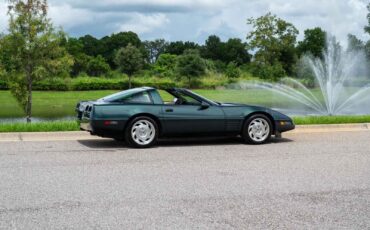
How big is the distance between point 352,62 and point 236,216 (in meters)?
27.2

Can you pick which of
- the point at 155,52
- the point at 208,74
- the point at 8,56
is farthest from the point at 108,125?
the point at 155,52

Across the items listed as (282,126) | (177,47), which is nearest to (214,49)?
(177,47)

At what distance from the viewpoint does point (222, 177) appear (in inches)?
318

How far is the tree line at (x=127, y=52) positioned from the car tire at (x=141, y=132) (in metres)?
12.4

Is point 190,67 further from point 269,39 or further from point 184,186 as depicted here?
point 184,186

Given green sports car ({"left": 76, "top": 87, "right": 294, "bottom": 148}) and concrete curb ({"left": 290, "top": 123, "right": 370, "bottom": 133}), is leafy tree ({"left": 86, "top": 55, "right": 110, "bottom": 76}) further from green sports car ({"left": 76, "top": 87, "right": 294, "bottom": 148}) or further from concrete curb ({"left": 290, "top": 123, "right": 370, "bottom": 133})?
green sports car ({"left": 76, "top": 87, "right": 294, "bottom": 148})

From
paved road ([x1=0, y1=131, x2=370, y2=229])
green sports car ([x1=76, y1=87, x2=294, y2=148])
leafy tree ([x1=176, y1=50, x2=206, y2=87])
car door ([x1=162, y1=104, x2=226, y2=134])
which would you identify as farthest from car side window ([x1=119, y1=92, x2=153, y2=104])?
leafy tree ([x1=176, y1=50, x2=206, y2=87])

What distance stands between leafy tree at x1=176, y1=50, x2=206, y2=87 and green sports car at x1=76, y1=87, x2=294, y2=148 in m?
39.6

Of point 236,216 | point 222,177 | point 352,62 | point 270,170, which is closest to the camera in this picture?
point 236,216

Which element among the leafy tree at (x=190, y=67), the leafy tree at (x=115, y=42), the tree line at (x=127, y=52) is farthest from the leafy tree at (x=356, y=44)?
the leafy tree at (x=115, y=42)

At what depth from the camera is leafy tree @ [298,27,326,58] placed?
328ft

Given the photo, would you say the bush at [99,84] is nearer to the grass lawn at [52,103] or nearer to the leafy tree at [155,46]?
the grass lawn at [52,103]

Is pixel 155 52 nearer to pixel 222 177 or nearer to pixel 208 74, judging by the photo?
pixel 208 74

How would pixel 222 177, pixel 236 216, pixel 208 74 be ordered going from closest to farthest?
1. pixel 236 216
2. pixel 222 177
3. pixel 208 74
